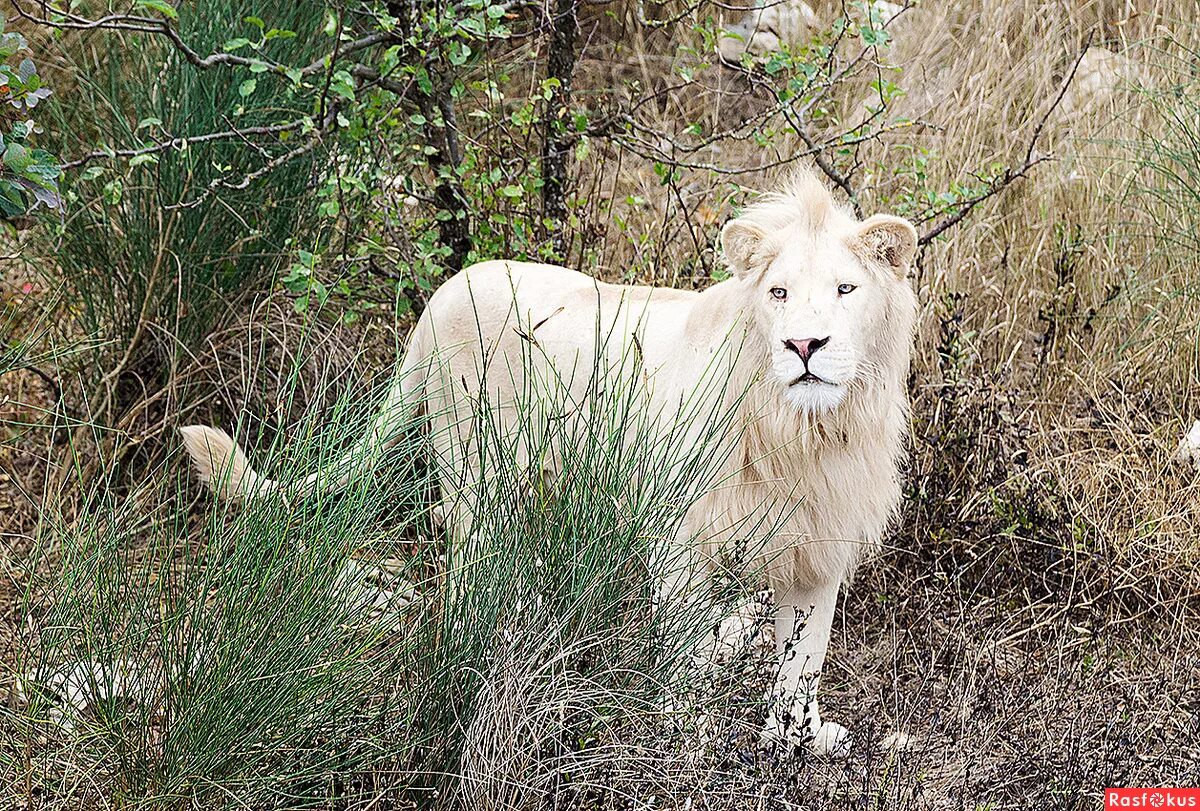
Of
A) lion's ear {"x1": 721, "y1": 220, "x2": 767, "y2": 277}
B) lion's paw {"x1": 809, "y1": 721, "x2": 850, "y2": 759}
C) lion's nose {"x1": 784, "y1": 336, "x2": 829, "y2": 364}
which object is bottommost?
lion's paw {"x1": 809, "y1": 721, "x2": 850, "y2": 759}

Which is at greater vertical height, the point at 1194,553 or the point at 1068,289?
the point at 1068,289

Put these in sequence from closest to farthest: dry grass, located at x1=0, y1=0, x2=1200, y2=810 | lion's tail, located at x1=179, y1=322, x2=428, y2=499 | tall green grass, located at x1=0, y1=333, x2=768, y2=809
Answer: tall green grass, located at x1=0, y1=333, x2=768, y2=809 → lion's tail, located at x1=179, y1=322, x2=428, y2=499 → dry grass, located at x1=0, y1=0, x2=1200, y2=810

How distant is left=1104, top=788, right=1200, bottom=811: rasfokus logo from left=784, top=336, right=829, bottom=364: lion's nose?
113 centimetres

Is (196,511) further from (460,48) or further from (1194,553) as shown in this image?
(1194,553)

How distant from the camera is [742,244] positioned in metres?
2.99

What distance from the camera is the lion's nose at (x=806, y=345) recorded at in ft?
9.09

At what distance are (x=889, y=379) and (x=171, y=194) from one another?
2.37 meters

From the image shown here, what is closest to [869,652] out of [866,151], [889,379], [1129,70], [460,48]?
[889,379]

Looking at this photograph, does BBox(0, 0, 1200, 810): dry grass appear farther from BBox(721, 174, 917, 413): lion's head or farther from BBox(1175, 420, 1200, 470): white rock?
BBox(721, 174, 917, 413): lion's head

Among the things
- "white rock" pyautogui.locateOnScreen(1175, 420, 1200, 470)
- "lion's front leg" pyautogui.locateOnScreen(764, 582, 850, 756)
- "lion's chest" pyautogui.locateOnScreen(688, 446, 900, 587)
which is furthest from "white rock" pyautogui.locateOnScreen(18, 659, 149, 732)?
"white rock" pyautogui.locateOnScreen(1175, 420, 1200, 470)

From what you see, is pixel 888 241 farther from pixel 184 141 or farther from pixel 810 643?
pixel 184 141

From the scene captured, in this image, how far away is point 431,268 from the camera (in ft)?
13.3

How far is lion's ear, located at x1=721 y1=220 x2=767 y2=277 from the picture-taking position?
2957mm

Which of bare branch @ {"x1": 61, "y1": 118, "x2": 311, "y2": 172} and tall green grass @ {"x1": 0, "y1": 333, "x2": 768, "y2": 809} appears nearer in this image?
tall green grass @ {"x1": 0, "y1": 333, "x2": 768, "y2": 809}
